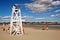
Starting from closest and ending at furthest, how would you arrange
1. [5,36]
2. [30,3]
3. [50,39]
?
[50,39], [5,36], [30,3]

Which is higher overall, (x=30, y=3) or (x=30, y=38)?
(x=30, y=3)

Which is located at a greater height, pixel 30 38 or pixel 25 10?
pixel 25 10

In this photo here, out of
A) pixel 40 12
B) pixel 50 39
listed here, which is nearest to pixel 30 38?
pixel 50 39

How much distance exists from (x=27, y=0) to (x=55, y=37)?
1223mm

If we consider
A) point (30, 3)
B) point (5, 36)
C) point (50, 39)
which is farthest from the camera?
point (30, 3)

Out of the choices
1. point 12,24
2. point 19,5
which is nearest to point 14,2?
point 19,5

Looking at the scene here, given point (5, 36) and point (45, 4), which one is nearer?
point (5, 36)

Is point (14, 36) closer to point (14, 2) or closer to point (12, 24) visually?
point (12, 24)

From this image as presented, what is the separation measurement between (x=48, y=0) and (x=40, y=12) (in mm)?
391

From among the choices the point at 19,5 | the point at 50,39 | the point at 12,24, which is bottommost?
the point at 50,39

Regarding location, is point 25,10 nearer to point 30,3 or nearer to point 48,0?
point 30,3

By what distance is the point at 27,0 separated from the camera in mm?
6000

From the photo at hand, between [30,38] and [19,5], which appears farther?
[19,5]

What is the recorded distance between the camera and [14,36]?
5.61 meters
